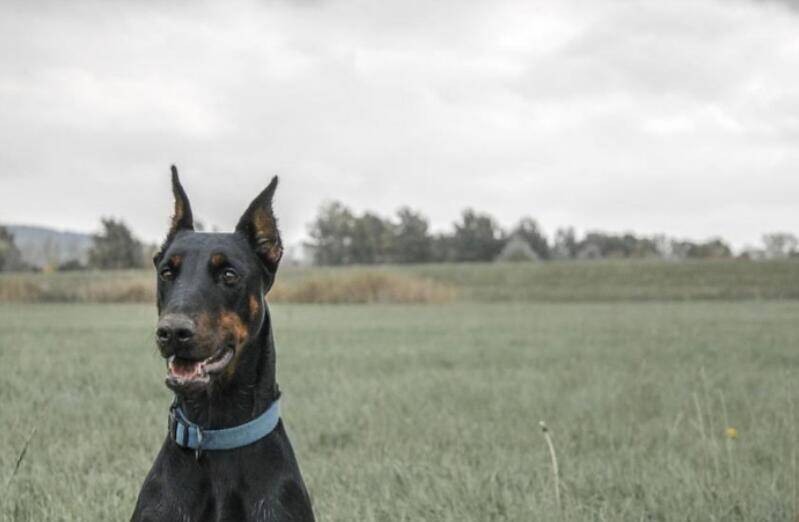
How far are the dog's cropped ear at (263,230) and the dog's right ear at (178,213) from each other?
0.28 metres

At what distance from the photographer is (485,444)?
8.07 meters

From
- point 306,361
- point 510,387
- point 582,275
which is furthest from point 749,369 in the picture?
point 582,275

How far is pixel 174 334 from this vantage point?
316 cm

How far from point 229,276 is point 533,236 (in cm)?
10726

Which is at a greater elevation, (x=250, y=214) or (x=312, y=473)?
(x=250, y=214)

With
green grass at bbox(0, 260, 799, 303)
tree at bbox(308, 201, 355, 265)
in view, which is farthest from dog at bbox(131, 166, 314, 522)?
tree at bbox(308, 201, 355, 265)

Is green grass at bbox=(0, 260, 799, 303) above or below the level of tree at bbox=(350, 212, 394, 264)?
below

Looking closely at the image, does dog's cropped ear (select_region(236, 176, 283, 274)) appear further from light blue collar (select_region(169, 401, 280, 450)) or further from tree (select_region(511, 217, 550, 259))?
tree (select_region(511, 217, 550, 259))

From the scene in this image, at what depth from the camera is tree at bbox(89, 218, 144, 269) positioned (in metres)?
54.1

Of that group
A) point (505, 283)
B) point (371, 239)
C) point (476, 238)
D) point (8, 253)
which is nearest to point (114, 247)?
point (8, 253)

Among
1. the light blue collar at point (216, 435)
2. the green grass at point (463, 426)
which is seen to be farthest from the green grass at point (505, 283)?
the light blue collar at point (216, 435)

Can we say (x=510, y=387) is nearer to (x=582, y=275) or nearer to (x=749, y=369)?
(x=749, y=369)

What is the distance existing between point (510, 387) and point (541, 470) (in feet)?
16.3

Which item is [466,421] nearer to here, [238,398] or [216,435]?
[238,398]
